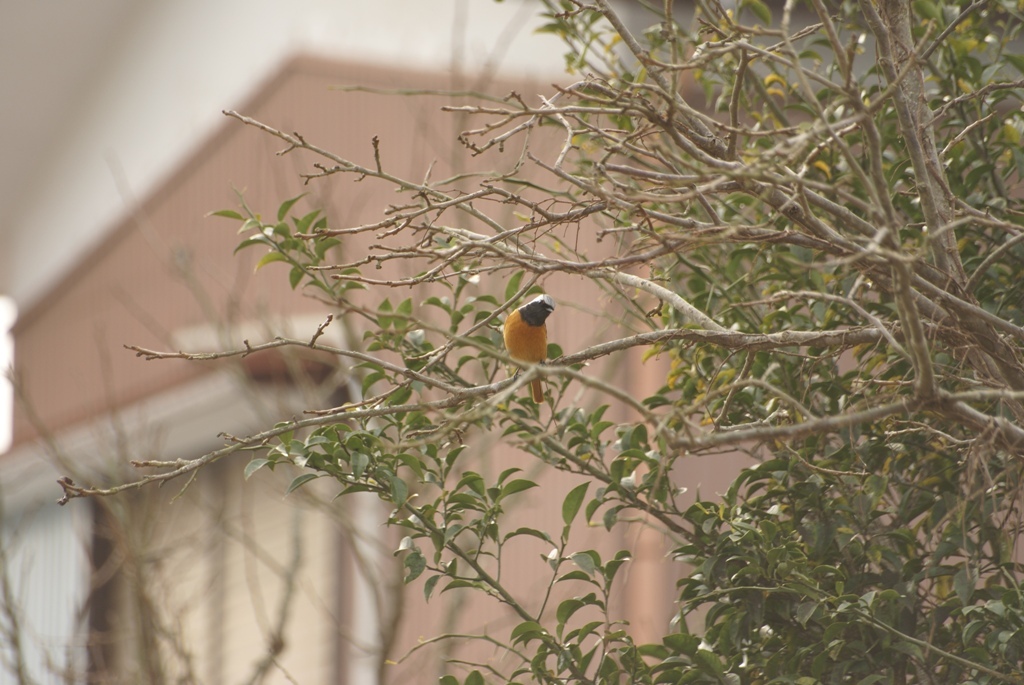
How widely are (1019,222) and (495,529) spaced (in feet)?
3.87

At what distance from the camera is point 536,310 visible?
111 inches

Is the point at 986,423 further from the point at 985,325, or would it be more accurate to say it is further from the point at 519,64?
the point at 519,64

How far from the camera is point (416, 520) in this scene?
2256mm

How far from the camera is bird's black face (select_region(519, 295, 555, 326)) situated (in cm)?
279

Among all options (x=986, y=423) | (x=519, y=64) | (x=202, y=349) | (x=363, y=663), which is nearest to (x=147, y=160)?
(x=202, y=349)

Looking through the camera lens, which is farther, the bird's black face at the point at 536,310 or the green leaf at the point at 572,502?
the bird's black face at the point at 536,310

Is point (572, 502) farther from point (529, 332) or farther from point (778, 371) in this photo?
point (529, 332)

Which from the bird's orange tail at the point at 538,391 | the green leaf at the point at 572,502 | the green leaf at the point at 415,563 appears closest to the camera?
the green leaf at the point at 415,563

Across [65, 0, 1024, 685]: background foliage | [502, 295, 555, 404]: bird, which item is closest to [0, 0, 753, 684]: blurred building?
[502, 295, 555, 404]: bird

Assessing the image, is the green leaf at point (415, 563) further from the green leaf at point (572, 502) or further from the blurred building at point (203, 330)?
the blurred building at point (203, 330)

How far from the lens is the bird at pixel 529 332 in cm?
276

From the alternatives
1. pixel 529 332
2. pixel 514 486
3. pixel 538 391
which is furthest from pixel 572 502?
pixel 529 332

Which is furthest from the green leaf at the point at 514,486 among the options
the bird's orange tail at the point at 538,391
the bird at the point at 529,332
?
the bird at the point at 529,332

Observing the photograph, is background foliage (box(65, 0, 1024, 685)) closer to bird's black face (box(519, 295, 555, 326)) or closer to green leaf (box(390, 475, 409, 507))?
green leaf (box(390, 475, 409, 507))
